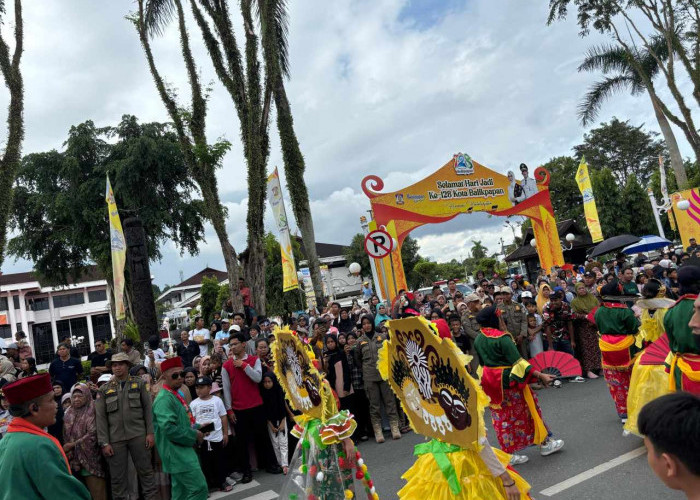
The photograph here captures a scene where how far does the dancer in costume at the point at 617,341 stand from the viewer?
19.7 ft

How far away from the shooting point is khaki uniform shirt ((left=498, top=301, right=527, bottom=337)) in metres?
9.21

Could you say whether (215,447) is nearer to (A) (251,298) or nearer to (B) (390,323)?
(B) (390,323)

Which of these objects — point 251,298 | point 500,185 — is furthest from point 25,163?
point 500,185

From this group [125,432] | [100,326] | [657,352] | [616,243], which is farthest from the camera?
[100,326]

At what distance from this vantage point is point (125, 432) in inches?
234

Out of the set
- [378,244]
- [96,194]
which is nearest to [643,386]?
[378,244]

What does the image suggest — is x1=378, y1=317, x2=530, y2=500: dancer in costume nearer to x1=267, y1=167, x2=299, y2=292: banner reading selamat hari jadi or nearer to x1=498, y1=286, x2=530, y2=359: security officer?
x1=498, y1=286, x2=530, y2=359: security officer

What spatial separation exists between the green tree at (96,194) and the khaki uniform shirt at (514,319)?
65.9 ft

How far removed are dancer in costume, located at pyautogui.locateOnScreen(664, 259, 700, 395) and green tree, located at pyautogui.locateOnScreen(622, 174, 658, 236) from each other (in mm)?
35481

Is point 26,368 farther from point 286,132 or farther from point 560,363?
point 286,132

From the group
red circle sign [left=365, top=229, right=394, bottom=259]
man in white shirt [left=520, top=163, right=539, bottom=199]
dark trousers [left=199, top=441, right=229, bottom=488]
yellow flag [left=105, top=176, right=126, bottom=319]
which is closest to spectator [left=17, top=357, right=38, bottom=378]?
yellow flag [left=105, top=176, right=126, bottom=319]

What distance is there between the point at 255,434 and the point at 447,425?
15.0ft

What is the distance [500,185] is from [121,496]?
14565mm

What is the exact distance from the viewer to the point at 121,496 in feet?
19.8
